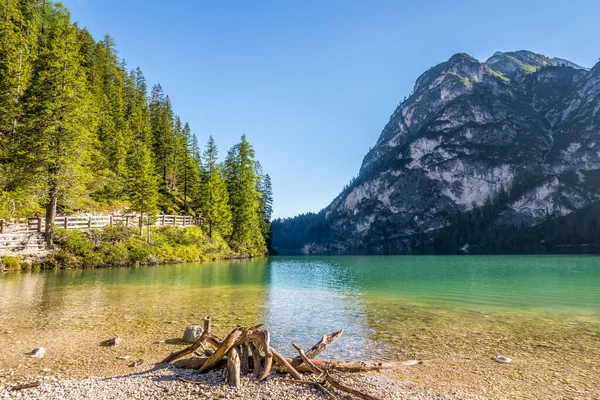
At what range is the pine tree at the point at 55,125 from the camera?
A: 31344 millimetres

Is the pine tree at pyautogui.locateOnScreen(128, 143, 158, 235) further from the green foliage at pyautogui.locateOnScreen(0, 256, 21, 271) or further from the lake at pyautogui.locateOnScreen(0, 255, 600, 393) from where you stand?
the lake at pyautogui.locateOnScreen(0, 255, 600, 393)

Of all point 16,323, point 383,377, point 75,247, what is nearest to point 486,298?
point 383,377

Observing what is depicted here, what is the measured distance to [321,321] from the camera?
45.7ft

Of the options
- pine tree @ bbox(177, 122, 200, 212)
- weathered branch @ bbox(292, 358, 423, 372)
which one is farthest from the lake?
pine tree @ bbox(177, 122, 200, 212)

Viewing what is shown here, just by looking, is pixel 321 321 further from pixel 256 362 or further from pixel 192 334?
pixel 256 362

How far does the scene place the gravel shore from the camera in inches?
260

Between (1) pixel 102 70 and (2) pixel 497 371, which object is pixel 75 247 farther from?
(1) pixel 102 70

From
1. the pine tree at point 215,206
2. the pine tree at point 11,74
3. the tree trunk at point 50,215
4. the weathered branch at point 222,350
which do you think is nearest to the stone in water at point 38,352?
the weathered branch at point 222,350

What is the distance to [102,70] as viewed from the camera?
7288cm

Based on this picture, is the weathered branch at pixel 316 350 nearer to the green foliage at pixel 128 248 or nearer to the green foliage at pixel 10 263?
the green foliage at pixel 10 263

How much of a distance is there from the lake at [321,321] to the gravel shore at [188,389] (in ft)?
→ 3.52

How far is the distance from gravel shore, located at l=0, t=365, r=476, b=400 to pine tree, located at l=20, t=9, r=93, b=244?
30814 millimetres

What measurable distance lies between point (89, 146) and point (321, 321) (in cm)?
3648

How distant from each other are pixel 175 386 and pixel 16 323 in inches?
375
